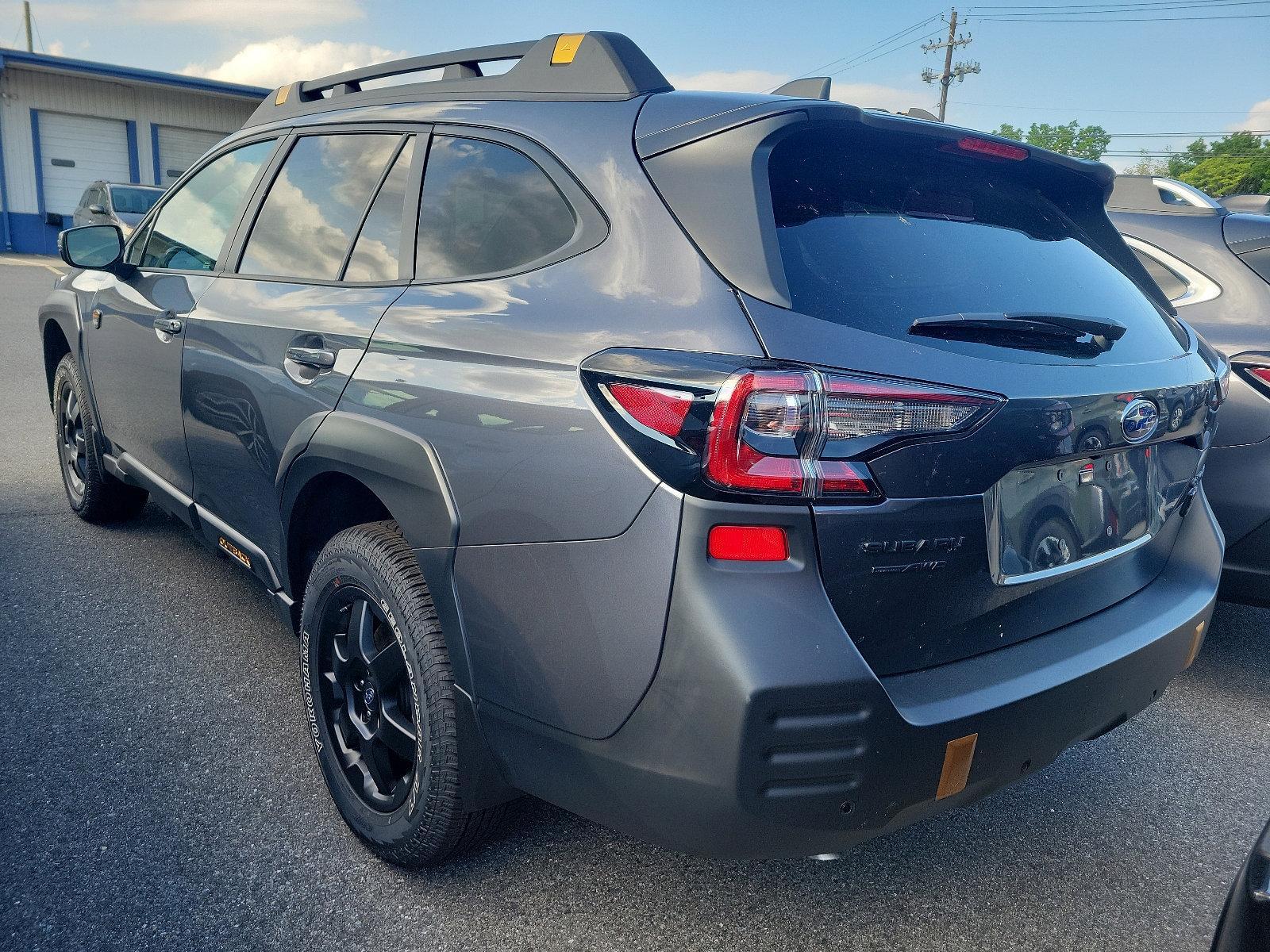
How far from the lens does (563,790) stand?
6.03 feet

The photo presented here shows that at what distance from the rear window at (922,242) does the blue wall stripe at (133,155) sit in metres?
27.0

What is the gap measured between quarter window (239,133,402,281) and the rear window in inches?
46.3

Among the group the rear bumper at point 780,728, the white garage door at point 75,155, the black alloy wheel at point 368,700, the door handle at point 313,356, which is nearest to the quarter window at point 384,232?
the door handle at point 313,356

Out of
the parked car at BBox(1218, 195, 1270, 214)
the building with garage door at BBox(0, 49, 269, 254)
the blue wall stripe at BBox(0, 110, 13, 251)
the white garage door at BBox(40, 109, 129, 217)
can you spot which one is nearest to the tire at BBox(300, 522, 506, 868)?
the parked car at BBox(1218, 195, 1270, 214)

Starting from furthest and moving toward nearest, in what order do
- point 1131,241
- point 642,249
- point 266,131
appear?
1. point 1131,241
2. point 266,131
3. point 642,249

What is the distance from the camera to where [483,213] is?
84.9 inches

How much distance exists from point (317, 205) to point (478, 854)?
175 cm

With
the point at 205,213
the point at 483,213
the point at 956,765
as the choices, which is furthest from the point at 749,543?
the point at 205,213

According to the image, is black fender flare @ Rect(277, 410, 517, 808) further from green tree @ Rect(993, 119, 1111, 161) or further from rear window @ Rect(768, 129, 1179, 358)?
green tree @ Rect(993, 119, 1111, 161)

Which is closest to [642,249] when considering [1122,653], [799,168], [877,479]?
[799,168]

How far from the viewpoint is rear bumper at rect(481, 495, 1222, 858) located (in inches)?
61.1

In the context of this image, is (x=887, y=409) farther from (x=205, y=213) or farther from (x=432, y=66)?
(x=205, y=213)

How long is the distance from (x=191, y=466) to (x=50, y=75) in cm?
2564

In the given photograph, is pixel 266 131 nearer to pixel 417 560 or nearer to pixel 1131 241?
pixel 417 560
